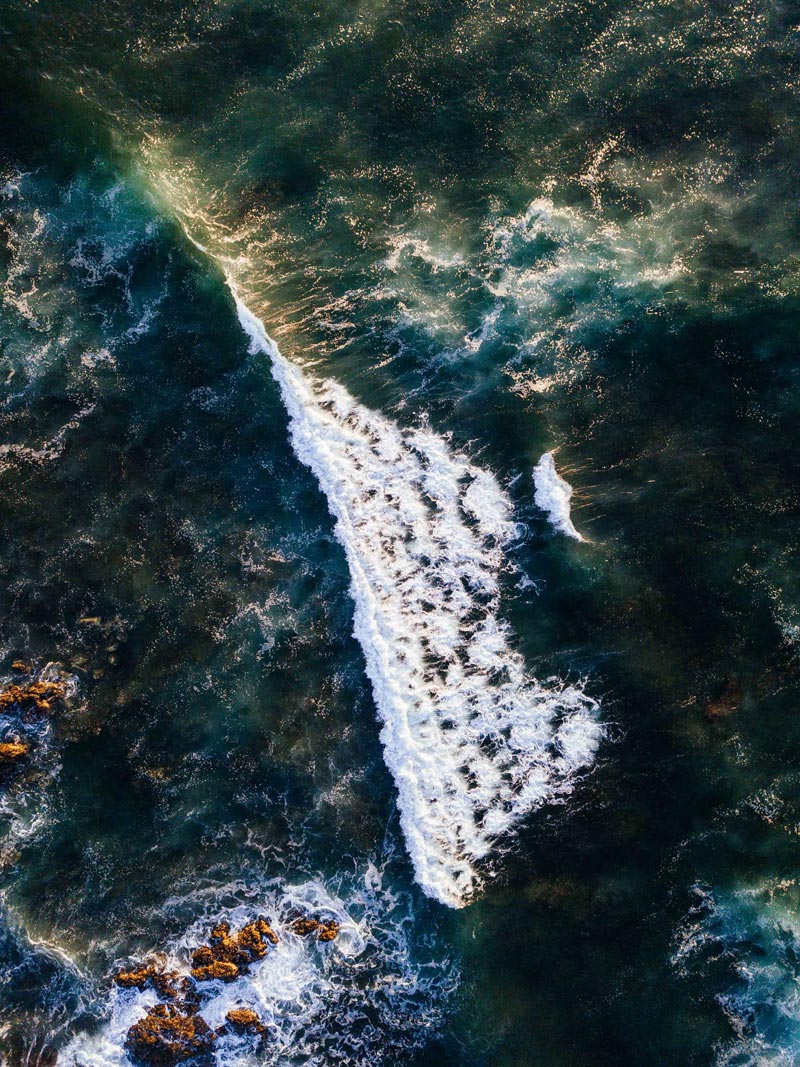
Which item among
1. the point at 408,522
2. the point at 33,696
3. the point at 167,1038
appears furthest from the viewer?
the point at 408,522

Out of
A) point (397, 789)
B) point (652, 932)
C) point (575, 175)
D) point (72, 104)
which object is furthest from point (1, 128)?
point (652, 932)

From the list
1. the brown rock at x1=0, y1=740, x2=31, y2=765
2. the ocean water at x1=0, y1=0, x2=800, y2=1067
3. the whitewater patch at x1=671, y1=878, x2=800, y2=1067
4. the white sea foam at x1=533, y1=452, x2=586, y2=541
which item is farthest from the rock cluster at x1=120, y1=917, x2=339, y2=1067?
the white sea foam at x1=533, y1=452, x2=586, y2=541

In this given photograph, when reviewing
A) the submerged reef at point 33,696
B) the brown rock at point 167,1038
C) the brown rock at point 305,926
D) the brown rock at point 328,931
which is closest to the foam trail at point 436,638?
the brown rock at point 328,931

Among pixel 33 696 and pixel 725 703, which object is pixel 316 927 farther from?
pixel 725 703

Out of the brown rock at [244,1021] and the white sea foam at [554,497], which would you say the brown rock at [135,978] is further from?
the white sea foam at [554,497]

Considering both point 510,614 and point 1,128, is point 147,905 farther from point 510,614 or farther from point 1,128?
point 1,128

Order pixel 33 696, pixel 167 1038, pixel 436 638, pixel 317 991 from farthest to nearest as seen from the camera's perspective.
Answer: pixel 436 638 → pixel 33 696 → pixel 317 991 → pixel 167 1038

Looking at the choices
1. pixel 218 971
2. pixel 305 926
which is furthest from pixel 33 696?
pixel 305 926
